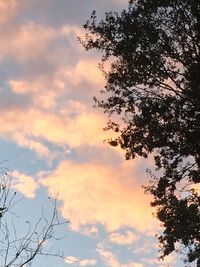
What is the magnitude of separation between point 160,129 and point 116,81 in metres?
2.32

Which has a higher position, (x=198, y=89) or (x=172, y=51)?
(x=172, y=51)

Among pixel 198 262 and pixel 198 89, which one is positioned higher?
pixel 198 89

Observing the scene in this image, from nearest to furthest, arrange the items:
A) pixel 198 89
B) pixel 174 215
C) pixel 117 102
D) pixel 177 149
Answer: pixel 198 89 < pixel 177 149 < pixel 117 102 < pixel 174 215

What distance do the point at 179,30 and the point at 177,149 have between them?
12.7 feet

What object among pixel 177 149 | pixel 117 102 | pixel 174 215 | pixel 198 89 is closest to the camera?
pixel 198 89

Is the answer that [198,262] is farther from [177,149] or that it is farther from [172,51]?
[172,51]

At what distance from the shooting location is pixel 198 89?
1417 cm

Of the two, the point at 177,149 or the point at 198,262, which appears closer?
the point at 177,149

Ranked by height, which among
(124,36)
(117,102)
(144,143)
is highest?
(124,36)

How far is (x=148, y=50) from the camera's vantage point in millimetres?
15055

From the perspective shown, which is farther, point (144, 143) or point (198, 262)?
point (198, 262)

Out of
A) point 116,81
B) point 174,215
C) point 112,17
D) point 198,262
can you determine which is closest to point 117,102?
point 116,81

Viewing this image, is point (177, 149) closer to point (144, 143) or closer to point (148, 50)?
point (144, 143)

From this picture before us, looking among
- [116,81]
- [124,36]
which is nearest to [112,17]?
[124,36]
